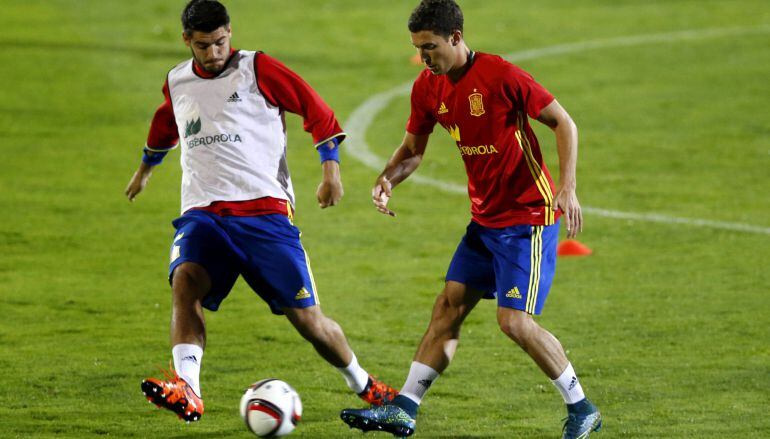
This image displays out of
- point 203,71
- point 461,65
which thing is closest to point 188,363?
point 203,71

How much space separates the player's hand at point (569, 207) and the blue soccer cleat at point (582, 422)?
0.94 m

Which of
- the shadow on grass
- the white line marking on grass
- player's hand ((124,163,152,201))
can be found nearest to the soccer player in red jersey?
player's hand ((124,163,152,201))

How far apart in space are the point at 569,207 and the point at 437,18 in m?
1.12

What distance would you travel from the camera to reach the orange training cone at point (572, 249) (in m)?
11.4

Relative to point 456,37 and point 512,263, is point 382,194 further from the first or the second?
point 456,37

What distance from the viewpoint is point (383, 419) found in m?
6.93

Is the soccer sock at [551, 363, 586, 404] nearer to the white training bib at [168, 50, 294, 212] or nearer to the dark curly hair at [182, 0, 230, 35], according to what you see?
the white training bib at [168, 50, 294, 212]

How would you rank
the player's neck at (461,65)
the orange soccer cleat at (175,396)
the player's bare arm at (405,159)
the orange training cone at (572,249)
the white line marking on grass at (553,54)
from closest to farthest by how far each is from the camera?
the orange soccer cleat at (175,396)
the player's neck at (461,65)
the player's bare arm at (405,159)
the orange training cone at (572,249)
the white line marking on grass at (553,54)

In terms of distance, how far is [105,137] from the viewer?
15.9 m

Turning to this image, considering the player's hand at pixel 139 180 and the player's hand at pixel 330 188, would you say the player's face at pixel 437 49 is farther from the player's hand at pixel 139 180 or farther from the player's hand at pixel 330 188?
the player's hand at pixel 139 180

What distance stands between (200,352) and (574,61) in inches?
535

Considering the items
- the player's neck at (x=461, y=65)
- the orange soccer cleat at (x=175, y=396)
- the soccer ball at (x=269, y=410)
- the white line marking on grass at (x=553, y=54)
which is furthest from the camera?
the white line marking on grass at (x=553, y=54)

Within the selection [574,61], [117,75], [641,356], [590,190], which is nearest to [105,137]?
[117,75]

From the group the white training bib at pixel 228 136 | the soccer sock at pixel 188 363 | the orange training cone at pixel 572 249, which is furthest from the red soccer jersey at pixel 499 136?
the orange training cone at pixel 572 249
